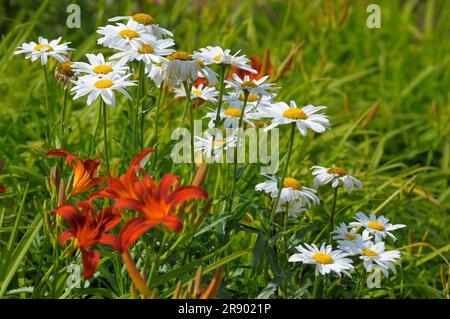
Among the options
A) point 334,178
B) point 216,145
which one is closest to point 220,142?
point 216,145

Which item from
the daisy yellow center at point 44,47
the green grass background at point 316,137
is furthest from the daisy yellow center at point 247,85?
the daisy yellow center at point 44,47

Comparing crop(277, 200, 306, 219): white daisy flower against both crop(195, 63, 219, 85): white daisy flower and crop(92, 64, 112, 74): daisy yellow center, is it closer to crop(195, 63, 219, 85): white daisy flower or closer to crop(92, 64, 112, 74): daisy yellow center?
crop(195, 63, 219, 85): white daisy flower

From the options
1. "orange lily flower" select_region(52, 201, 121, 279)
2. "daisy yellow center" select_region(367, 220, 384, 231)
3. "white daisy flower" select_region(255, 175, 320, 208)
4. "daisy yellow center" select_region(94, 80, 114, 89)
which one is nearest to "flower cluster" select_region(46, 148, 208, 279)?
"orange lily flower" select_region(52, 201, 121, 279)

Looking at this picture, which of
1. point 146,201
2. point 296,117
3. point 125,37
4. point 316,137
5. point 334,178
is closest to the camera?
point 146,201

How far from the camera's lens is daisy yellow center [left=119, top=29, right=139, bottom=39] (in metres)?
1.55

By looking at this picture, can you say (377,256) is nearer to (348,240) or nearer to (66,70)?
(348,240)

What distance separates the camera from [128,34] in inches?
61.2

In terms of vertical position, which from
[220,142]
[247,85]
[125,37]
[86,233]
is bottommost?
[86,233]

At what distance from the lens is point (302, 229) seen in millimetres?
1689

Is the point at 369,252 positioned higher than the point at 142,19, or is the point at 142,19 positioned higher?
the point at 142,19

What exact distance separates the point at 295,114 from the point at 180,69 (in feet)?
0.88

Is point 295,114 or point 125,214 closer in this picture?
point 125,214

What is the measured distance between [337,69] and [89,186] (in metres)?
2.37
